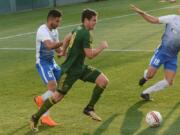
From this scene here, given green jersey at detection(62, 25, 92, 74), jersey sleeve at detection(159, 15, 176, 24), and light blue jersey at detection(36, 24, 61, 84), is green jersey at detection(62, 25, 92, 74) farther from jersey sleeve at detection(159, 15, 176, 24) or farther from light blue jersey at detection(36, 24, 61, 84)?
jersey sleeve at detection(159, 15, 176, 24)

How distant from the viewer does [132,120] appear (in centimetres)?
852

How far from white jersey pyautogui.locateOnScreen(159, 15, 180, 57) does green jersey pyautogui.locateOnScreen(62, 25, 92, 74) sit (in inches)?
84.7

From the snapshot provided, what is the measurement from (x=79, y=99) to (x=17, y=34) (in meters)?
12.5

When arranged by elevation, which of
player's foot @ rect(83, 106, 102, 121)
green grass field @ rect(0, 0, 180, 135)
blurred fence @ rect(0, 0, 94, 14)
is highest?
player's foot @ rect(83, 106, 102, 121)

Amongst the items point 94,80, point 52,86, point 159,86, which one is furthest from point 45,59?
point 159,86

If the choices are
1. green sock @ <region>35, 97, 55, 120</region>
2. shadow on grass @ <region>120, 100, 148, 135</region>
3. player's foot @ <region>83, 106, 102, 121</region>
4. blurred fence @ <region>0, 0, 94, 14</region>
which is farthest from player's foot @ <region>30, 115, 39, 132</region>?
blurred fence @ <region>0, 0, 94, 14</region>

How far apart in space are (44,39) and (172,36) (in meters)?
2.73

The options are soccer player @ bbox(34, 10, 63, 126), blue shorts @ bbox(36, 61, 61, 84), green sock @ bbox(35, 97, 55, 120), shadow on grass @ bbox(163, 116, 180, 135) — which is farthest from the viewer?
blue shorts @ bbox(36, 61, 61, 84)

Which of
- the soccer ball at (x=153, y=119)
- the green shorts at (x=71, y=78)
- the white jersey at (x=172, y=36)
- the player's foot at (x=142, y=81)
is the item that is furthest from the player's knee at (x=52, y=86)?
the player's foot at (x=142, y=81)

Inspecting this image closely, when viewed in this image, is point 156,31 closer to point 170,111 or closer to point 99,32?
point 99,32

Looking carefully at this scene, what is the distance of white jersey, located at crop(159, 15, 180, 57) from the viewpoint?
9.55 meters

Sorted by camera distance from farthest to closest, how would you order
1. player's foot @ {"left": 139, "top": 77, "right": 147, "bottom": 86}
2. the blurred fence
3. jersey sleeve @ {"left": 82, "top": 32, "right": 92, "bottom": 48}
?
the blurred fence, player's foot @ {"left": 139, "top": 77, "right": 147, "bottom": 86}, jersey sleeve @ {"left": 82, "top": 32, "right": 92, "bottom": 48}

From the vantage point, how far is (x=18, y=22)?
1111 inches

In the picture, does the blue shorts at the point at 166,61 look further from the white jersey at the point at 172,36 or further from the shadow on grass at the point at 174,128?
the shadow on grass at the point at 174,128
